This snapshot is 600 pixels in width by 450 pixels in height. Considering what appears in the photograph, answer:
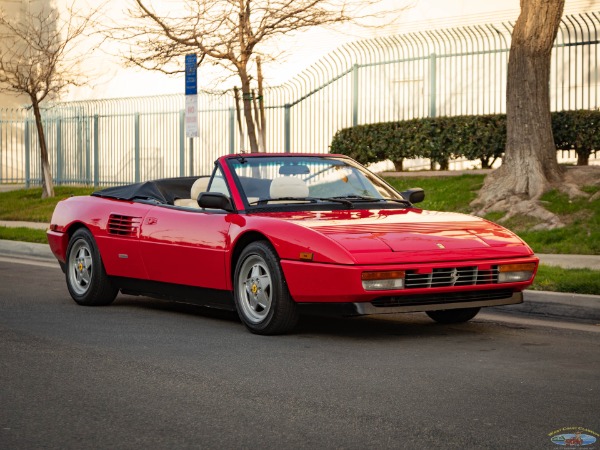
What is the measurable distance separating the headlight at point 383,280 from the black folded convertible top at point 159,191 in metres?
2.97

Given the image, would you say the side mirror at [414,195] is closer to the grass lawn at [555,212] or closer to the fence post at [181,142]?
the grass lawn at [555,212]

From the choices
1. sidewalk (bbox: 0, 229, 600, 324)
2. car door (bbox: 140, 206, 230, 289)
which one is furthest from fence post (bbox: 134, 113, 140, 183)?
sidewalk (bbox: 0, 229, 600, 324)

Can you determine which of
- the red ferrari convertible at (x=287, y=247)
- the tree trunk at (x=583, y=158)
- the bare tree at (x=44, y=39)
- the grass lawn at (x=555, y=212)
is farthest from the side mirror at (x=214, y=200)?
the bare tree at (x=44, y=39)

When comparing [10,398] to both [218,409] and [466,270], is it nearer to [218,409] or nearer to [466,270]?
[218,409]

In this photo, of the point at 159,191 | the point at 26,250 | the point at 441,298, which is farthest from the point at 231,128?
the point at 441,298

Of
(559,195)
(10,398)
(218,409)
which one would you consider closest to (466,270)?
(218,409)

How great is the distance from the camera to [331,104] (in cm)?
2459

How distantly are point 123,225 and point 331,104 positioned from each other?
48.4ft

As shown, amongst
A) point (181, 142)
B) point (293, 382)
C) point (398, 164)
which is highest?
point (181, 142)

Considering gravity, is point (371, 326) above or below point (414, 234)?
below

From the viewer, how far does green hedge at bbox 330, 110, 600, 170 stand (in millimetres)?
18484

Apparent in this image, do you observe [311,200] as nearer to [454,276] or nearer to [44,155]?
[454,276]

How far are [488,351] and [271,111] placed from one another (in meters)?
18.2

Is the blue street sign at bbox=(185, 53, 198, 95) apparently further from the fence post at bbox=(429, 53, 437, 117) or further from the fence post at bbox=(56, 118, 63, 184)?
the fence post at bbox=(56, 118, 63, 184)
